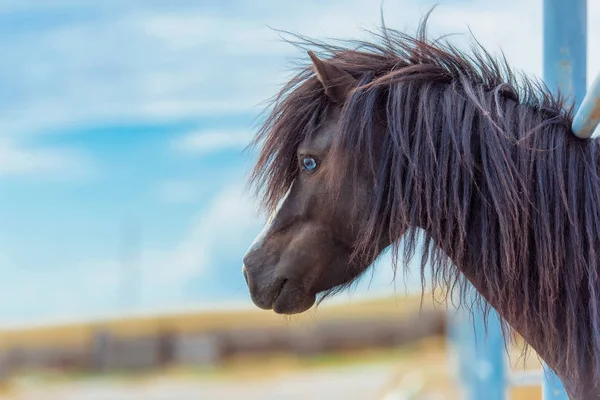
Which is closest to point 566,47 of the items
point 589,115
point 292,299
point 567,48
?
point 567,48

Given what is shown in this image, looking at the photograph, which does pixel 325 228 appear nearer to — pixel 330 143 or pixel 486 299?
pixel 330 143

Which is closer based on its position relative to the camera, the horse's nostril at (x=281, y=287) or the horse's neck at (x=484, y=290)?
the horse's neck at (x=484, y=290)

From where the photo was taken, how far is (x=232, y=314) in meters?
13.4

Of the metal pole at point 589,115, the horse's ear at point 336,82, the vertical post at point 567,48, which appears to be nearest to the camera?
the metal pole at point 589,115

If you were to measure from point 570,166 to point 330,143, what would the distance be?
1.87ft

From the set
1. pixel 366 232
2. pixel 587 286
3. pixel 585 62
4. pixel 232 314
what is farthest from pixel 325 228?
pixel 232 314

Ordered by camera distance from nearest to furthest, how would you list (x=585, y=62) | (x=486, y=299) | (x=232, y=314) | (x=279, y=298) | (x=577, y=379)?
(x=577, y=379) → (x=486, y=299) → (x=279, y=298) → (x=585, y=62) → (x=232, y=314)

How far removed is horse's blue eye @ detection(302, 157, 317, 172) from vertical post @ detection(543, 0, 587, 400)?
29.6 inches

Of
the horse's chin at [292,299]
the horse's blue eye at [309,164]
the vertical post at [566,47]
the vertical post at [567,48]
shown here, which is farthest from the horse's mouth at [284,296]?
the vertical post at [566,47]

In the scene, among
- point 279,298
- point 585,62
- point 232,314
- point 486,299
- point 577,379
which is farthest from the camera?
point 232,314

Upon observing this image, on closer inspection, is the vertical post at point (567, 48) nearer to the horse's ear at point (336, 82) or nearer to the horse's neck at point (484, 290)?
the horse's neck at point (484, 290)

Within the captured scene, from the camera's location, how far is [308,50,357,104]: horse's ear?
1818mm

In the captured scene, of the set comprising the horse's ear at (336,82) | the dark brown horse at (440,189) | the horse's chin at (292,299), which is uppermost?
the horse's ear at (336,82)

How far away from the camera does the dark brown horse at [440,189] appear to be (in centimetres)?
162
